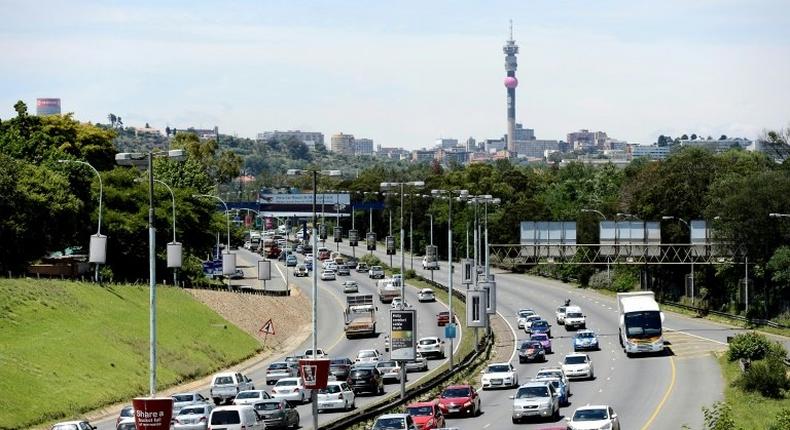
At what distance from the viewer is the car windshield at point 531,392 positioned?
58.7 m

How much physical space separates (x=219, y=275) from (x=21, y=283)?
221ft

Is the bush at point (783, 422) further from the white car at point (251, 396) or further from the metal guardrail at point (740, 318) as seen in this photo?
the metal guardrail at point (740, 318)

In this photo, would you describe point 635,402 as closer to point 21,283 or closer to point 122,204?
point 21,283

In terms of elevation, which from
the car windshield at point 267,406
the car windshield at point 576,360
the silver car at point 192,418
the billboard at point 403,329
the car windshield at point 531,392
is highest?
the billboard at point 403,329

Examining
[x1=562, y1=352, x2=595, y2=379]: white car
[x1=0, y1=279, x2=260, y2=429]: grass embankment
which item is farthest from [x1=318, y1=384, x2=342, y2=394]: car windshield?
[x1=562, y1=352, x2=595, y2=379]: white car

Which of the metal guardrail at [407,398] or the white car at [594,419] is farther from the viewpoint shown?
the metal guardrail at [407,398]

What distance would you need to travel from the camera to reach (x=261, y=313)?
391ft

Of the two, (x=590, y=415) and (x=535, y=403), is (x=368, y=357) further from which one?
(x=590, y=415)

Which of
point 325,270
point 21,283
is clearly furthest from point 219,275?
point 21,283

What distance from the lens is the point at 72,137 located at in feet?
502

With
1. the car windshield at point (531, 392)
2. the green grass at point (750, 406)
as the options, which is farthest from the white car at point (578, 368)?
the car windshield at point (531, 392)

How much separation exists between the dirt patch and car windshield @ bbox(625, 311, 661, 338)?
32.3 meters

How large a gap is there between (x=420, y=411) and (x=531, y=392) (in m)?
6.26

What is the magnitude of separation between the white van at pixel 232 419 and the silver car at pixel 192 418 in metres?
2.25
